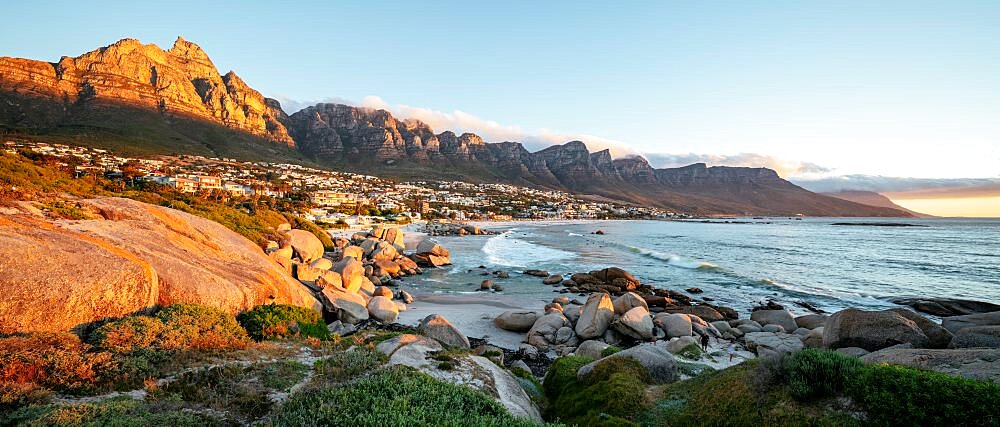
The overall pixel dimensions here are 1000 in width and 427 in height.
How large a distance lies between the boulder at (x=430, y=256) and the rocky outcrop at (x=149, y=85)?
12508 centimetres

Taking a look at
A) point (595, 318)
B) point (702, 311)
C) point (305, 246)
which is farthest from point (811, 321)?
point (305, 246)

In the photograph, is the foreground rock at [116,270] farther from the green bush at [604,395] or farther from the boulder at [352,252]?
the boulder at [352,252]

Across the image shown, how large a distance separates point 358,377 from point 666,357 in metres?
6.50

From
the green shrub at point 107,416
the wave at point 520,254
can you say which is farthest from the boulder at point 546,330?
the wave at point 520,254

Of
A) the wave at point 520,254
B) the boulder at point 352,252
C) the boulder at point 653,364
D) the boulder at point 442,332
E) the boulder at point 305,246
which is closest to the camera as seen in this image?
the boulder at point 653,364

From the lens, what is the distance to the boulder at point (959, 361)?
19.6ft

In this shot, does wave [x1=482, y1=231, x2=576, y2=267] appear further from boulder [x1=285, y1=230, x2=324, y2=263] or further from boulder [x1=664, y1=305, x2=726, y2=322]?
boulder [x1=664, y1=305, x2=726, y2=322]

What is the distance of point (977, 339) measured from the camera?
1142 centimetres

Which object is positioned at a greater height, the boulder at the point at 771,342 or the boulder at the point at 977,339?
the boulder at the point at 977,339

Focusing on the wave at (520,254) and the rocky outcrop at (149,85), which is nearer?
the wave at (520,254)

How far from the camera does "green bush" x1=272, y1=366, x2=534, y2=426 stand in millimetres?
4973

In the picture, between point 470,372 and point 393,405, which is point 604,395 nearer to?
point 470,372

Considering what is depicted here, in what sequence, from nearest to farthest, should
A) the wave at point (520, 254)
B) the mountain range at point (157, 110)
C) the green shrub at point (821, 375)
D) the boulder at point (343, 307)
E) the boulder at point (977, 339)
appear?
1. the green shrub at point (821, 375)
2. the boulder at point (977, 339)
3. the boulder at point (343, 307)
4. the wave at point (520, 254)
5. the mountain range at point (157, 110)

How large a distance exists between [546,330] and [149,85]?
178334 mm
